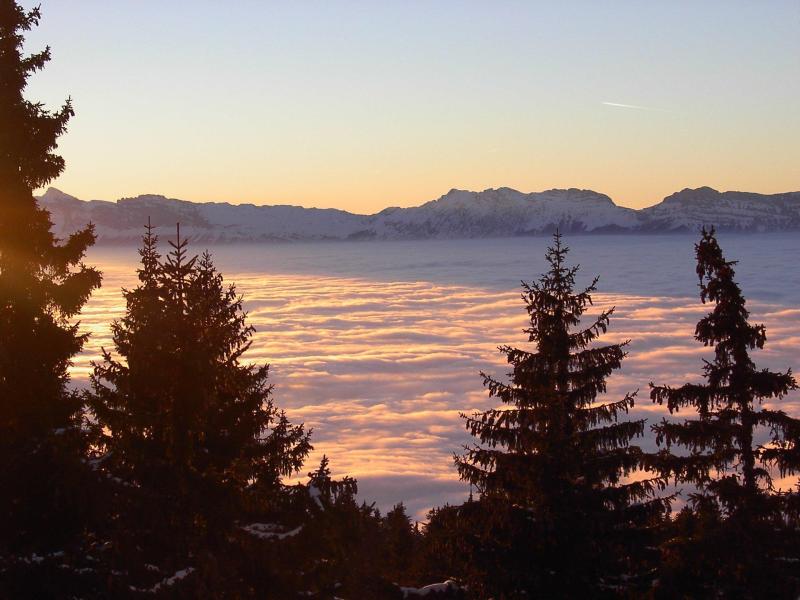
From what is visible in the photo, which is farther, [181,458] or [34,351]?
[34,351]

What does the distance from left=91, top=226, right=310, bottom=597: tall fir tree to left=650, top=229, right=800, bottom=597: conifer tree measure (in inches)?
271

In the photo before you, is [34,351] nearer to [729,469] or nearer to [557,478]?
[557,478]

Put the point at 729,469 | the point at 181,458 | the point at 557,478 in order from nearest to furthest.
Answer: the point at 181,458 < the point at 729,469 < the point at 557,478

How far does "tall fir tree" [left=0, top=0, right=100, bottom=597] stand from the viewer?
47.4 feet

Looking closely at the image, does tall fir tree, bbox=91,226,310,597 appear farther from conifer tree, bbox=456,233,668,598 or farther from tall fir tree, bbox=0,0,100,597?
conifer tree, bbox=456,233,668,598

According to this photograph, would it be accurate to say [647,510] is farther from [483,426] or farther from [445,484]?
[445,484]

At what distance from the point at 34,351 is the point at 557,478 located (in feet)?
33.5

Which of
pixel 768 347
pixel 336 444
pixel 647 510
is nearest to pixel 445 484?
pixel 336 444

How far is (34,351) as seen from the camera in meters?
16.6

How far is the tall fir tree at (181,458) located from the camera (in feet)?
46.1

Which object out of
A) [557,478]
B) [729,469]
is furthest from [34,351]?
[729,469]

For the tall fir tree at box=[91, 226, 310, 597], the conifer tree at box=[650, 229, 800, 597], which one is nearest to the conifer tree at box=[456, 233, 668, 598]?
the conifer tree at box=[650, 229, 800, 597]

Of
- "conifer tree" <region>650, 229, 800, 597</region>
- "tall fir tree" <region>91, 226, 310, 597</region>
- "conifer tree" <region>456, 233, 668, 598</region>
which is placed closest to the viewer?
"tall fir tree" <region>91, 226, 310, 597</region>

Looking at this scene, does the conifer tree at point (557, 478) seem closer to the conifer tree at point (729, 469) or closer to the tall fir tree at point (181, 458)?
the conifer tree at point (729, 469)
